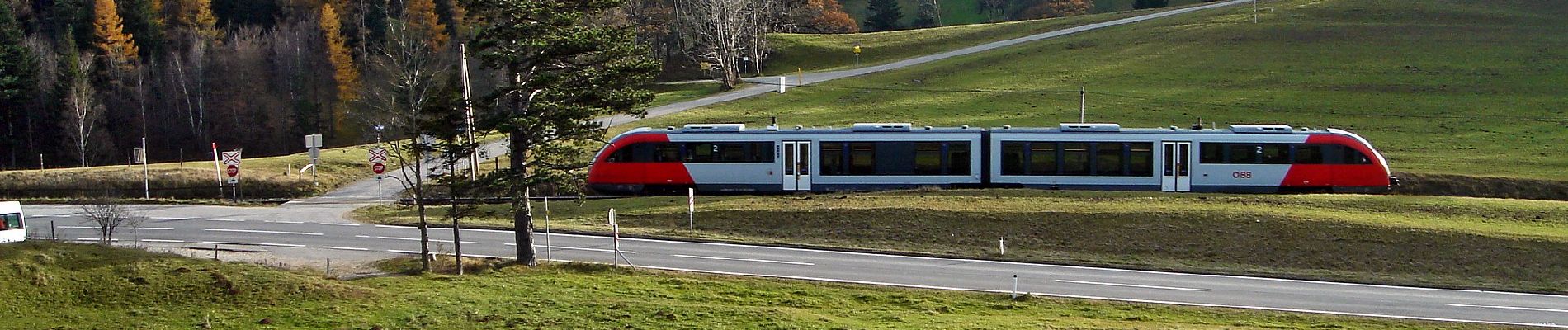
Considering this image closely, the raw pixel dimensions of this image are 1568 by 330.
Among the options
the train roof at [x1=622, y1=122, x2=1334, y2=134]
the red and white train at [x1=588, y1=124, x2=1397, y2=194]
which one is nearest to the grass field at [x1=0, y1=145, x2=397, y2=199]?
the red and white train at [x1=588, y1=124, x2=1397, y2=194]

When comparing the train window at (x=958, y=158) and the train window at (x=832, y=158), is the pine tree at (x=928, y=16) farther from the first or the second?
the train window at (x=832, y=158)

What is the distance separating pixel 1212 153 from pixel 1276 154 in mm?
2111

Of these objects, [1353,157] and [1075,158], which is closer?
[1353,157]

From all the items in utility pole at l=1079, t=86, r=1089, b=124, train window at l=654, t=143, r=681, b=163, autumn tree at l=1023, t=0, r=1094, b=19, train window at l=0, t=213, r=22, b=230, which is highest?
autumn tree at l=1023, t=0, r=1094, b=19

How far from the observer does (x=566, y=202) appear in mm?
41062

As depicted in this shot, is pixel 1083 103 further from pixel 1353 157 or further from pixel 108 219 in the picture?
pixel 108 219

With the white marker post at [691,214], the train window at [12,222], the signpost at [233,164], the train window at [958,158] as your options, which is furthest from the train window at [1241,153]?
the train window at [12,222]

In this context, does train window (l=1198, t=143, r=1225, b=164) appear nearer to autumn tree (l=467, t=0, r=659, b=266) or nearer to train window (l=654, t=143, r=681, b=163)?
train window (l=654, t=143, r=681, b=163)

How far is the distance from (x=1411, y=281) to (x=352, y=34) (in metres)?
91.9

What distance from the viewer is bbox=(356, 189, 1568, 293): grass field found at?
96.4 ft

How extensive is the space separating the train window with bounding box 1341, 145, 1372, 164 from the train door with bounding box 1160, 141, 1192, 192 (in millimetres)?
5113

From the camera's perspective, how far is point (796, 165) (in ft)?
134

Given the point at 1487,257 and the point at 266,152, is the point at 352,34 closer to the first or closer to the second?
the point at 266,152

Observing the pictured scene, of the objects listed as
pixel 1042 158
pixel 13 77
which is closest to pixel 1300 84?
pixel 1042 158
